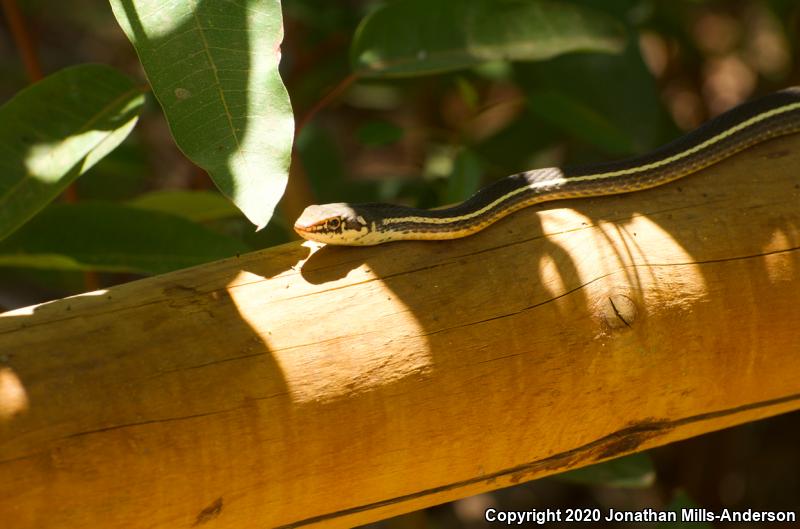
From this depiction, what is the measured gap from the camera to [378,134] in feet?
10.2

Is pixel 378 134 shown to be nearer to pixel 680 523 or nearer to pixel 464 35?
pixel 464 35

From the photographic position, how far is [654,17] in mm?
4152

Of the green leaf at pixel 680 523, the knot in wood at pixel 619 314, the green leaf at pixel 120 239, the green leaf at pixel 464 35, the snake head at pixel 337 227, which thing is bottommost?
the green leaf at pixel 680 523

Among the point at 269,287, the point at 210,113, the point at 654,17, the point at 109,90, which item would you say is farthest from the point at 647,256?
the point at 654,17

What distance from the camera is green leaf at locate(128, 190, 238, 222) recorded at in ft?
8.90

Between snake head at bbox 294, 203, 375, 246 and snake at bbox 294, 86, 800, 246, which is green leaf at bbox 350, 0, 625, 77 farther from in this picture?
snake head at bbox 294, 203, 375, 246

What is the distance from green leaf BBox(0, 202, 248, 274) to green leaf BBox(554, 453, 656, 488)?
51.6 inches

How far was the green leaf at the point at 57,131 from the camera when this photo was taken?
6.70 feet

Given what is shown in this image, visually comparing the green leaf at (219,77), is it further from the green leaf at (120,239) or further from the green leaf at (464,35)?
the green leaf at (464,35)

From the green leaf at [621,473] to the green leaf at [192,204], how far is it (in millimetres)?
1383

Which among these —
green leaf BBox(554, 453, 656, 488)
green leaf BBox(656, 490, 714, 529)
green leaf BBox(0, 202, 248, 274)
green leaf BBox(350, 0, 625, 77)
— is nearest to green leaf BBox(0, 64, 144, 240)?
green leaf BBox(0, 202, 248, 274)

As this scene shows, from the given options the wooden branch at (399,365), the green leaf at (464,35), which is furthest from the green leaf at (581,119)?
the wooden branch at (399,365)

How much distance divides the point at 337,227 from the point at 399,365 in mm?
465

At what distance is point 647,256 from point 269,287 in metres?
0.94
